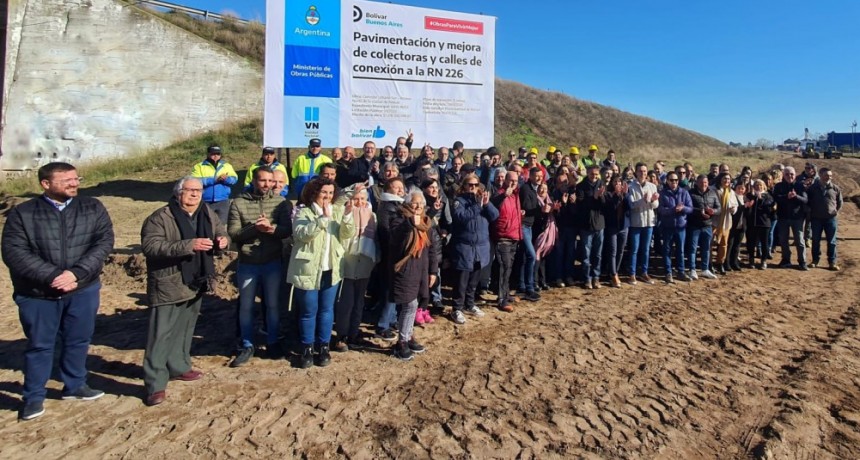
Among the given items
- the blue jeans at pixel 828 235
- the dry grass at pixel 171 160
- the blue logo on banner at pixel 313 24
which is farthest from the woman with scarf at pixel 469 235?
the dry grass at pixel 171 160

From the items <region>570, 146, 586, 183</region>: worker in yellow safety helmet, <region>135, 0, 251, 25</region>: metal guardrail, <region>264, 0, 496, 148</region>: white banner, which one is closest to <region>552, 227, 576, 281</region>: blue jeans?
<region>570, 146, 586, 183</region>: worker in yellow safety helmet

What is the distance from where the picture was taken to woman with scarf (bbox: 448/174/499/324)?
5.70 meters

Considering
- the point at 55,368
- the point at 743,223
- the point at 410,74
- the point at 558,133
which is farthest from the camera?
the point at 558,133

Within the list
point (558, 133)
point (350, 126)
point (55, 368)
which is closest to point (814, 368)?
point (55, 368)

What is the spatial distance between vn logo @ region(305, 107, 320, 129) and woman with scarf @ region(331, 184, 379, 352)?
17.4 ft

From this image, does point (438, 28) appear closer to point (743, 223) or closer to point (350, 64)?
point (350, 64)

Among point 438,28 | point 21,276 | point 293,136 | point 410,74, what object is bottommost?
point 21,276

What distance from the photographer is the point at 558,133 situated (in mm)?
30359

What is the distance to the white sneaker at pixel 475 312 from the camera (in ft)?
19.8

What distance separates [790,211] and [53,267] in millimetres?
11100

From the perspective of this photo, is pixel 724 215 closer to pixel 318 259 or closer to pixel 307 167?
pixel 307 167

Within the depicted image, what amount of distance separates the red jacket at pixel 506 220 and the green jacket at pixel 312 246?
236cm

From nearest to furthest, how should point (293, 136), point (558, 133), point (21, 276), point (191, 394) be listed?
point (21, 276)
point (191, 394)
point (293, 136)
point (558, 133)

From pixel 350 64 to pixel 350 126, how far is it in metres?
1.28
